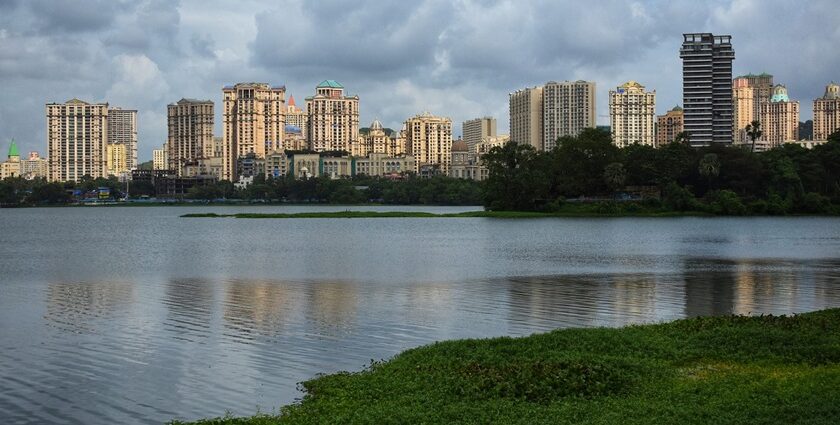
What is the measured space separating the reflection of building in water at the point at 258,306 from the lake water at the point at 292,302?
0.08 m

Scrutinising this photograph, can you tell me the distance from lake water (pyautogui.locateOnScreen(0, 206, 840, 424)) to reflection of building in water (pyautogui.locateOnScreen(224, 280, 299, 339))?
84 mm

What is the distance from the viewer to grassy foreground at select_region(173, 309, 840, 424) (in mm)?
13555

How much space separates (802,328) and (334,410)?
11061mm

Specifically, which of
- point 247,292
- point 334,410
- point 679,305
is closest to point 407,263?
point 247,292

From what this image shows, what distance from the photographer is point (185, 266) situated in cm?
4797

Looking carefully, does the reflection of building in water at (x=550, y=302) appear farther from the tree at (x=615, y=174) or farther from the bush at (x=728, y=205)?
the bush at (x=728, y=205)

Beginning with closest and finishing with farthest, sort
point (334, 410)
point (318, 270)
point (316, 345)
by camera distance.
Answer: point (334, 410) → point (316, 345) → point (318, 270)

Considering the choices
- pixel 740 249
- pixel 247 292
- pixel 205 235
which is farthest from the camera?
pixel 205 235

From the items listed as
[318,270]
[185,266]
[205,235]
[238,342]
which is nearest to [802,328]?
[238,342]

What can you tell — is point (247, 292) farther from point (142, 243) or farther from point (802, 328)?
point (142, 243)

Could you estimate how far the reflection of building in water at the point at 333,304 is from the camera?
26297 mm

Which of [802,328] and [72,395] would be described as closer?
[72,395]

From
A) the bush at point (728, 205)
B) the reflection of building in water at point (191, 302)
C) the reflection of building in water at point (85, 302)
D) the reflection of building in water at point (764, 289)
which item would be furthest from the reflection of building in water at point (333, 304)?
the bush at point (728, 205)

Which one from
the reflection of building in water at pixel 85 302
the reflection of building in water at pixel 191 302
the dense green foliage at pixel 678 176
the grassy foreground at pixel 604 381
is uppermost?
the dense green foliage at pixel 678 176
